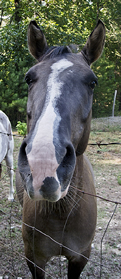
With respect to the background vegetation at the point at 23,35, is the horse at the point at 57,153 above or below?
below

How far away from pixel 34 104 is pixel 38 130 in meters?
0.35

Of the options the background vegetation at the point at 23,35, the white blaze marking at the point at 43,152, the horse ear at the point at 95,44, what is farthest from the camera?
the background vegetation at the point at 23,35

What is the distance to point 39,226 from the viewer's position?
170cm

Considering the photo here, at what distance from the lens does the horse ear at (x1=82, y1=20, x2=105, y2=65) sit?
1785 mm

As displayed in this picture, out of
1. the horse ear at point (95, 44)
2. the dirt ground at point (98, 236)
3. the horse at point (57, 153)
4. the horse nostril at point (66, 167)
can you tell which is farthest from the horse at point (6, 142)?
the horse nostril at point (66, 167)

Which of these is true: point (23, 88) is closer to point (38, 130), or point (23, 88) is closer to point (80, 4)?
point (80, 4)

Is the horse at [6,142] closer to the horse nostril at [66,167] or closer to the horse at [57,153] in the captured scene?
the horse at [57,153]

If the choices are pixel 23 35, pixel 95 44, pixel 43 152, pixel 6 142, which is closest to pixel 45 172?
pixel 43 152

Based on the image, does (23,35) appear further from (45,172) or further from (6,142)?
(45,172)

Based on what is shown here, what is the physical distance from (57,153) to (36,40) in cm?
131

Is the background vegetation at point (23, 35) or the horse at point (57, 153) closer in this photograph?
the horse at point (57, 153)

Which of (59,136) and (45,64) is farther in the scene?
(45,64)

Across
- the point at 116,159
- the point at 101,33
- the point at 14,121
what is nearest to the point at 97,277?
the point at 101,33

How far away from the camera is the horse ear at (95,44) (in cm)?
178
